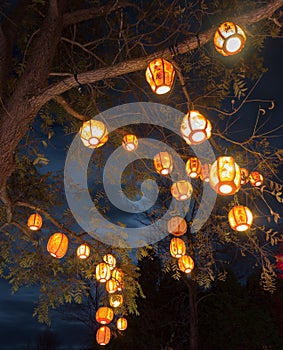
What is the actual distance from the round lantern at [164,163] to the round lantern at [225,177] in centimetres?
113

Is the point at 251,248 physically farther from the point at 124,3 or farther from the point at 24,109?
the point at 124,3

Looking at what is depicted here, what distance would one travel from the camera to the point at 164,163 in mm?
4480

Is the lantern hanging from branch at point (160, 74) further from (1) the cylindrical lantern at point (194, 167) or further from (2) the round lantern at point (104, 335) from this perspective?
(2) the round lantern at point (104, 335)

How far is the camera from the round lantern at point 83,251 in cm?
523

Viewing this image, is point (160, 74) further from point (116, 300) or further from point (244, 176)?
point (116, 300)

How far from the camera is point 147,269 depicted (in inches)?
548

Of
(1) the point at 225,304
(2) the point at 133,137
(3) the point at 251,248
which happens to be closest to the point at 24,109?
(2) the point at 133,137

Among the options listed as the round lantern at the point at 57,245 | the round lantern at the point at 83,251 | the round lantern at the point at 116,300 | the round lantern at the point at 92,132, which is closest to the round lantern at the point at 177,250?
the round lantern at the point at 116,300

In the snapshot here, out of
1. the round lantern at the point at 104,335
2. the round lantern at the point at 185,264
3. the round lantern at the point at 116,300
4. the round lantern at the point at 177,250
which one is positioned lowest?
the round lantern at the point at 116,300

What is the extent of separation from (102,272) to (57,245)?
2.06 ft

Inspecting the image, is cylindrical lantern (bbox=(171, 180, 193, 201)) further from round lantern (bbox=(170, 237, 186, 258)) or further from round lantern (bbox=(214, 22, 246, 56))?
round lantern (bbox=(214, 22, 246, 56))

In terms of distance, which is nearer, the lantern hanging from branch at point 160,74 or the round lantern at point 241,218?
the lantern hanging from branch at point 160,74

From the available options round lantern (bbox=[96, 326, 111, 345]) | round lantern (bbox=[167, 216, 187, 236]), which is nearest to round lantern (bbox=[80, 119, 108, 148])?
round lantern (bbox=[167, 216, 187, 236])

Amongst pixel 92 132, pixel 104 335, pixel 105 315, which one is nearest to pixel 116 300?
pixel 105 315
